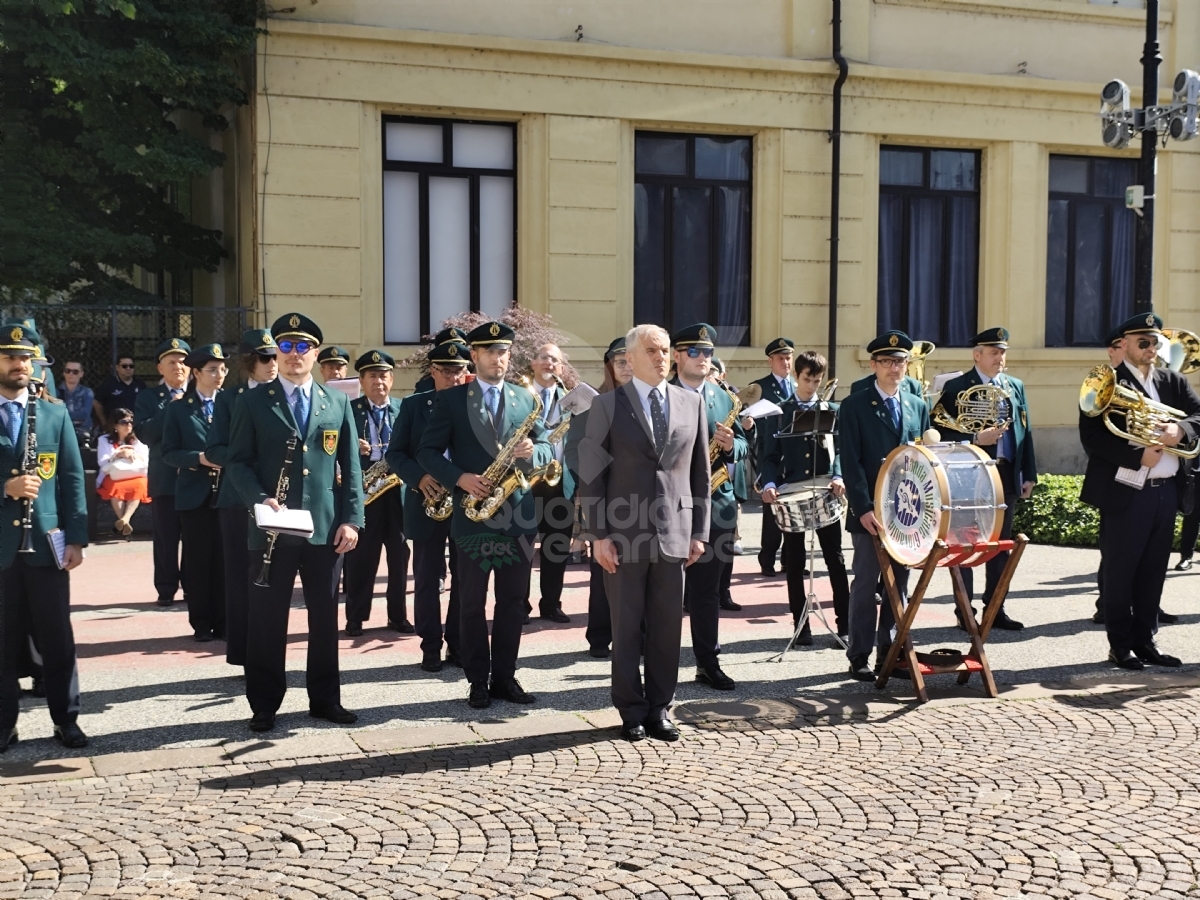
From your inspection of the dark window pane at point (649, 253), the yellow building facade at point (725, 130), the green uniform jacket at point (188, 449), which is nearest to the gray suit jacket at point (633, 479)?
the green uniform jacket at point (188, 449)

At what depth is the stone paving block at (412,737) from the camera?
272 inches

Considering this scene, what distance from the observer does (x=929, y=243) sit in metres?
20.6

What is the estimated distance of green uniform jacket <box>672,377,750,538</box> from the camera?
873cm

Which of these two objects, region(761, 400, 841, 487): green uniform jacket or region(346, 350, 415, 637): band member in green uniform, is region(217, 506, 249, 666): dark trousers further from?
region(761, 400, 841, 487): green uniform jacket

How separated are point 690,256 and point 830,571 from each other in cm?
1053

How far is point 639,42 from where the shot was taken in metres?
18.3

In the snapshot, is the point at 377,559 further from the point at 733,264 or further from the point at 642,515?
the point at 733,264

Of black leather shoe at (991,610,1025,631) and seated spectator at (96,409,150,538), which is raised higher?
seated spectator at (96,409,150,538)

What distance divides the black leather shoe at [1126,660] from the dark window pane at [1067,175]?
44.8ft

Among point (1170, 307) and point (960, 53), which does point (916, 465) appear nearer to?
point (960, 53)

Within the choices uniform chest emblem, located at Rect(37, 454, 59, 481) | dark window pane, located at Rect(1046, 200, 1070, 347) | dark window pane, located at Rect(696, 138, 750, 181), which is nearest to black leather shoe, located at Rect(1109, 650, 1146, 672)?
uniform chest emblem, located at Rect(37, 454, 59, 481)

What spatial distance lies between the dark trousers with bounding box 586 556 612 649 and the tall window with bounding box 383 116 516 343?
950 centimetres

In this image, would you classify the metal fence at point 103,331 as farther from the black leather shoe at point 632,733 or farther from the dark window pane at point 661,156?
the black leather shoe at point 632,733

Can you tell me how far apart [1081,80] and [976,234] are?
273 centimetres
